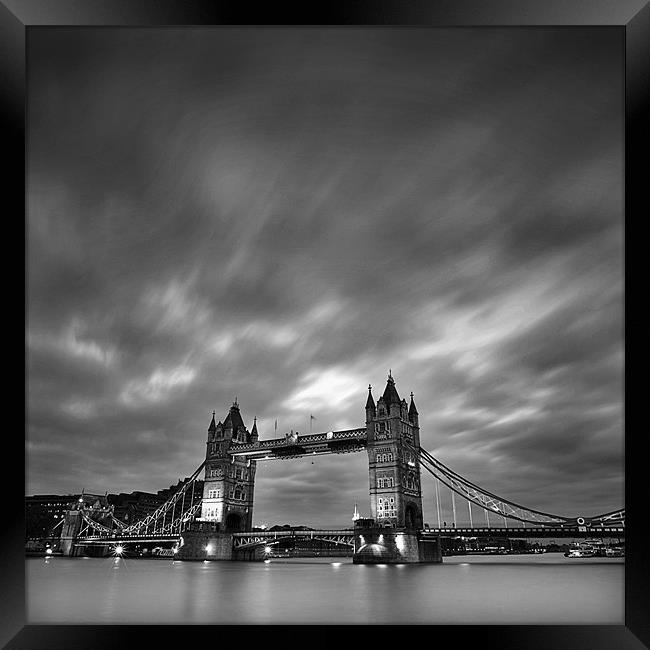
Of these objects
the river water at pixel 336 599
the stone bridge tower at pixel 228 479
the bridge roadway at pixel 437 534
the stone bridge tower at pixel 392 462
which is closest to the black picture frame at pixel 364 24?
the river water at pixel 336 599

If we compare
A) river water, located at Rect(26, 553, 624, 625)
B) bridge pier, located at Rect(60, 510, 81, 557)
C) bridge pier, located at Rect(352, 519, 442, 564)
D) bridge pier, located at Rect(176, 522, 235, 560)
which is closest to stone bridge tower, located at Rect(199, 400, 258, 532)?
bridge pier, located at Rect(176, 522, 235, 560)

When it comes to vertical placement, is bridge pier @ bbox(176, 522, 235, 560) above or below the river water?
below

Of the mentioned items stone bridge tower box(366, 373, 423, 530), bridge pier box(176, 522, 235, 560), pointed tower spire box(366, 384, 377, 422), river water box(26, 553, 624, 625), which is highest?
pointed tower spire box(366, 384, 377, 422)

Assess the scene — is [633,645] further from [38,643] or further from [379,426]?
[379,426]

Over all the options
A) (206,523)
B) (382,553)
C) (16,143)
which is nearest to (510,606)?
(16,143)

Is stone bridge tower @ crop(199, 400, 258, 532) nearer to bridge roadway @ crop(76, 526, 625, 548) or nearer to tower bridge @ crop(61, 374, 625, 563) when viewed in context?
tower bridge @ crop(61, 374, 625, 563)

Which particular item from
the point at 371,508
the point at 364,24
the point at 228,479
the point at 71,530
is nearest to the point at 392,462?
the point at 371,508

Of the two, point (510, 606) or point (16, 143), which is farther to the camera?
point (510, 606)
